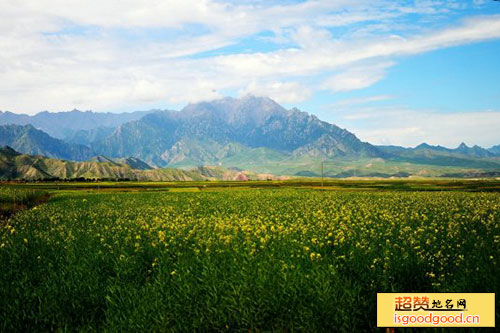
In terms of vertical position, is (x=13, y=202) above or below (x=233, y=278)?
below

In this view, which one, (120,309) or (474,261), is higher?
(474,261)

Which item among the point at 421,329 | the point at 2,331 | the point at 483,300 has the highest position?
the point at 483,300

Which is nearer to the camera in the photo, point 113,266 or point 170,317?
point 170,317

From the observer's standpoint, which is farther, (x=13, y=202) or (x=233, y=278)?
(x=13, y=202)

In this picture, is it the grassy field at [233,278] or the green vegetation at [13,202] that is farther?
the green vegetation at [13,202]

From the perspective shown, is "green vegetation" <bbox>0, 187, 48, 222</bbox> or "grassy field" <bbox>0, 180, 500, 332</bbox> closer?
"grassy field" <bbox>0, 180, 500, 332</bbox>

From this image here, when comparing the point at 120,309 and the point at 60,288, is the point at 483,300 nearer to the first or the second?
the point at 120,309

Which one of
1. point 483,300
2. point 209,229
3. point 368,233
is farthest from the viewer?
point 209,229

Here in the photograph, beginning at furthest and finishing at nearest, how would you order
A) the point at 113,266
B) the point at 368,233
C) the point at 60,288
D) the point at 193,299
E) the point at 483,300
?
the point at 368,233 → the point at 113,266 → the point at 60,288 → the point at 193,299 → the point at 483,300

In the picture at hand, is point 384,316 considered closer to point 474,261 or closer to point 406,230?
point 474,261

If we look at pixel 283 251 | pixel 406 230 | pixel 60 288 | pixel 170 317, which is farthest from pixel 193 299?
pixel 406 230

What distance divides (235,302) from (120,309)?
5.64m

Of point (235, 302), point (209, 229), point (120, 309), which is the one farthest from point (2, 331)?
point (209, 229)

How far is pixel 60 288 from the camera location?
767 inches
